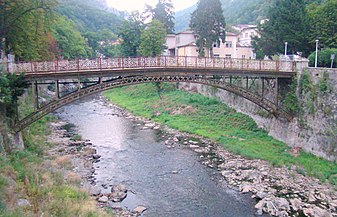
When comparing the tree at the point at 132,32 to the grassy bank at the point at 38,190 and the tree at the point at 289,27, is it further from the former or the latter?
the grassy bank at the point at 38,190

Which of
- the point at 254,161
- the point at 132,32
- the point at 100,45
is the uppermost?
the point at 100,45

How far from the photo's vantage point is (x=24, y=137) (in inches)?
791

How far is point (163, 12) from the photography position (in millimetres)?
50562

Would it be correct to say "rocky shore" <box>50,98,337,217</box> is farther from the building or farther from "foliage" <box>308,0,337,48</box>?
the building

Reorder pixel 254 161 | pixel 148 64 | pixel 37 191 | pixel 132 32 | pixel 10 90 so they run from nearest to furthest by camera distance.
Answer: pixel 37 191
pixel 10 90
pixel 148 64
pixel 254 161
pixel 132 32

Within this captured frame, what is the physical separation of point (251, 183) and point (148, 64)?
8.91 metres

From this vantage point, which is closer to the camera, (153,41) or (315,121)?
(315,121)

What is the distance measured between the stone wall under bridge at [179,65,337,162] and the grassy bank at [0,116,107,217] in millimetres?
13534

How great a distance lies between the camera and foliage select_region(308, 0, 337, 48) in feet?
96.8

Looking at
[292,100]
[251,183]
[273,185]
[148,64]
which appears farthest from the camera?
[292,100]

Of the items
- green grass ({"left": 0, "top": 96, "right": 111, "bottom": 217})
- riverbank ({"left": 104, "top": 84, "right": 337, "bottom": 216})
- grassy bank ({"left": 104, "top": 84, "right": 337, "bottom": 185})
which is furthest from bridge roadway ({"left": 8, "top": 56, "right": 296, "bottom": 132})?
green grass ({"left": 0, "top": 96, "right": 111, "bottom": 217})

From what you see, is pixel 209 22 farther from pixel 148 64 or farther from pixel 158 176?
pixel 158 176

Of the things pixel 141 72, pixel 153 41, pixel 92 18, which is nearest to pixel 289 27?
pixel 141 72

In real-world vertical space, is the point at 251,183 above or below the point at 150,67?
below
